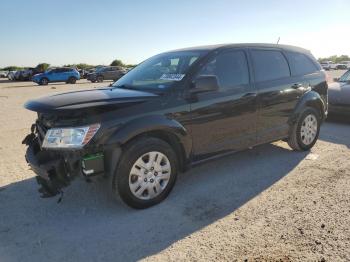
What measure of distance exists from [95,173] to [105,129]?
47cm

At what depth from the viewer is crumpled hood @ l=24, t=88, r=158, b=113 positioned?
367 centimetres

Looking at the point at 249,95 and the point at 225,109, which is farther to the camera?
the point at 249,95

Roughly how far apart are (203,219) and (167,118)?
3.93ft

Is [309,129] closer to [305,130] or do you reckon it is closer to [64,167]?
[305,130]

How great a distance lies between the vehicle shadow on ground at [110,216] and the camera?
329 cm

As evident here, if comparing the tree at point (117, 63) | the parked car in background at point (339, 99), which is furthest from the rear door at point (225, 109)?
the tree at point (117, 63)

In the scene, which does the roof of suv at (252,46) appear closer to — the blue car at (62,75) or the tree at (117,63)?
the blue car at (62,75)

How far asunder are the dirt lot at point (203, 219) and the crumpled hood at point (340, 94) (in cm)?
342

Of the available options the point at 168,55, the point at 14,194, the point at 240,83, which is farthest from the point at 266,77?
the point at 14,194

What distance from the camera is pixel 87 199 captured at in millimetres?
4395

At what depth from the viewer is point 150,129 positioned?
3928 mm

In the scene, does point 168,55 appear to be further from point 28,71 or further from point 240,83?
point 28,71

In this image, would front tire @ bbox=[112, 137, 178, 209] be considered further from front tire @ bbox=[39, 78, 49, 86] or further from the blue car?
the blue car

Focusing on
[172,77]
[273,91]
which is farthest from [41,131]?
[273,91]
